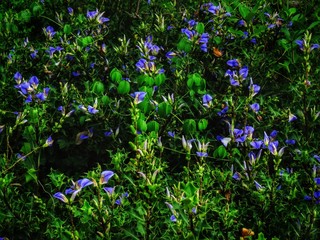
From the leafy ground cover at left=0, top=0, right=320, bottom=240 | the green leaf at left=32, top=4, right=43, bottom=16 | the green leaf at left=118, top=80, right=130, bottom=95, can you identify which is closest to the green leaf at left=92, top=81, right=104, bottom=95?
the leafy ground cover at left=0, top=0, right=320, bottom=240

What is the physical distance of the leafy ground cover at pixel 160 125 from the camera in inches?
76.4

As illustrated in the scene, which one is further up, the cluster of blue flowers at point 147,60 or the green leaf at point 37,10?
the green leaf at point 37,10

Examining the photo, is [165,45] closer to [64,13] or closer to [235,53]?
[235,53]

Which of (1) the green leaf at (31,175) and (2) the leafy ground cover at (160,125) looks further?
(1) the green leaf at (31,175)

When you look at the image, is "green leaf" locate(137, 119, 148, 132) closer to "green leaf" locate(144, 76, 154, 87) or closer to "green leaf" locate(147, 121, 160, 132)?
"green leaf" locate(147, 121, 160, 132)

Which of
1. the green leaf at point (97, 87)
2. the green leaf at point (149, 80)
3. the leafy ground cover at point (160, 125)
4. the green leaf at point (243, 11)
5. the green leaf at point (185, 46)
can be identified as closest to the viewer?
the leafy ground cover at point (160, 125)

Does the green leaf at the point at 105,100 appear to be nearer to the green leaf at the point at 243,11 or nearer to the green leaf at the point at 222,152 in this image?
the green leaf at the point at 222,152

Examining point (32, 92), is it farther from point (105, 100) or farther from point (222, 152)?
point (222, 152)

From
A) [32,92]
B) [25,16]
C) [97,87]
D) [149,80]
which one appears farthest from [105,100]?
[25,16]

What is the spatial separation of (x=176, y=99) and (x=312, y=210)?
0.88 metres

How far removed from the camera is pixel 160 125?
2.48 metres

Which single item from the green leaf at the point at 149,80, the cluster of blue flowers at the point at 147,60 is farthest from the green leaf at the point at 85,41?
the green leaf at the point at 149,80

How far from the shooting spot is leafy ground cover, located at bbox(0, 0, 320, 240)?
1.94 m

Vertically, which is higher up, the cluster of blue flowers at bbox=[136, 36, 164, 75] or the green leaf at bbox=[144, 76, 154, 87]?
the cluster of blue flowers at bbox=[136, 36, 164, 75]
